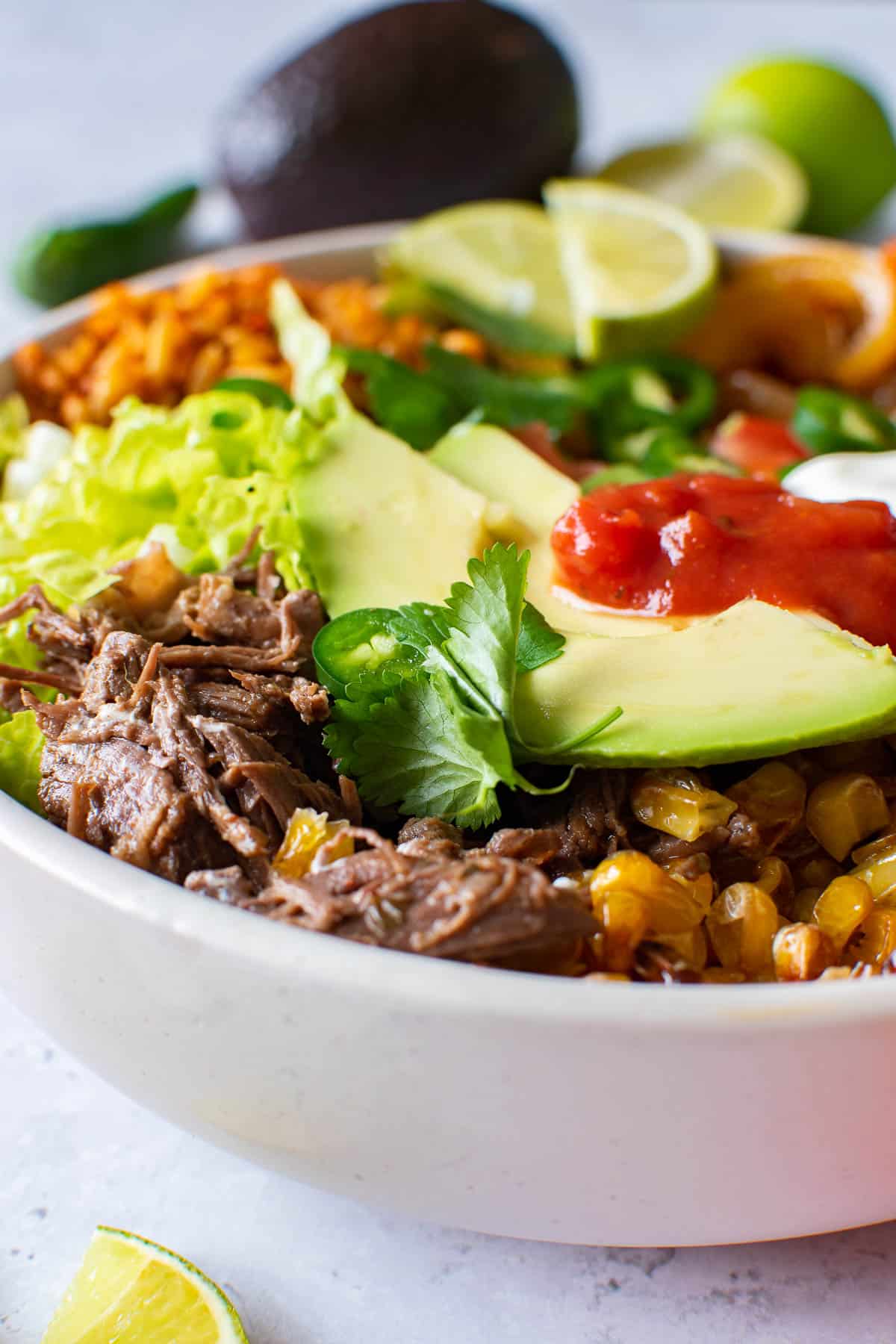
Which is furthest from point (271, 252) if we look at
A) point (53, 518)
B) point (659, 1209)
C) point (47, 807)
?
point (659, 1209)

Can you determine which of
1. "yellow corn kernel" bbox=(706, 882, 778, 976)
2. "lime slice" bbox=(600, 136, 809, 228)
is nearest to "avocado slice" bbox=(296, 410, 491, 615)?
"yellow corn kernel" bbox=(706, 882, 778, 976)

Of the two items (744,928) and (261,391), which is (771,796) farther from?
(261,391)

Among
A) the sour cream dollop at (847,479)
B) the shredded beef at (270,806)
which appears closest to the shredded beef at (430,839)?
the shredded beef at (270,806)

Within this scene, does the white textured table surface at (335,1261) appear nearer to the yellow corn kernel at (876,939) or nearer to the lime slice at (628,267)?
the yellow corn kernel at (876,939)

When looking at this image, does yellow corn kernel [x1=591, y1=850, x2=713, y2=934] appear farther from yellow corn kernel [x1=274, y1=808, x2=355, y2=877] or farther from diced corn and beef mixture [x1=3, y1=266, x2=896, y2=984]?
yellow corn kernel [x1=274, y1=808, x2=355, y2=877]

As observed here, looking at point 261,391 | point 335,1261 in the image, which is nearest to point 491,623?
point 335,1261

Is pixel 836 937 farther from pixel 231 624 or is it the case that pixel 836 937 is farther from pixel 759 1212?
pixel 231 624
